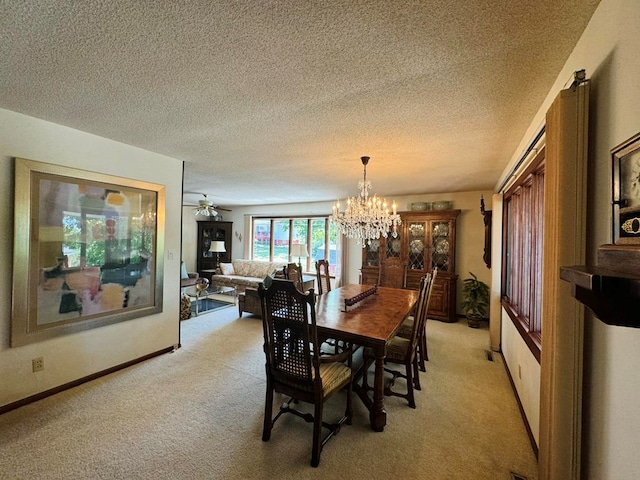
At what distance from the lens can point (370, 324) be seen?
2268 millimetres

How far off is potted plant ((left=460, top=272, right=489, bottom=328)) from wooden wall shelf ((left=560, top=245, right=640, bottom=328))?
14.7 ft

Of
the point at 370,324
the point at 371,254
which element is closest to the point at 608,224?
the point at 370,324

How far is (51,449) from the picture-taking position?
1834 millimetres

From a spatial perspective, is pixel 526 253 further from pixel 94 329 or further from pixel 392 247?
pixel 94 329

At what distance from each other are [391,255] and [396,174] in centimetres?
213

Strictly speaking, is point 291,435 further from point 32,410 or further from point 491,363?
point 491,363

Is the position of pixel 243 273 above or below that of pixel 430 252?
below

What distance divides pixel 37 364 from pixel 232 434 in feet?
6.27

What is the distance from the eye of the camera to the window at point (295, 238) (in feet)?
22.5

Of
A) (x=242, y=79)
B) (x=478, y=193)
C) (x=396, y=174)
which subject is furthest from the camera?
(x=478, y=193)

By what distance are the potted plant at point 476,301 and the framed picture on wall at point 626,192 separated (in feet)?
13.9

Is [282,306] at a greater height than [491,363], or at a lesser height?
greater

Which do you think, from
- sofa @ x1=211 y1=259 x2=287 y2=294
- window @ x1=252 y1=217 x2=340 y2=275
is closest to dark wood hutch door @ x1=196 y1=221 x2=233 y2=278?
sofa @ x1=211 y1=259 x2=287 y2=294

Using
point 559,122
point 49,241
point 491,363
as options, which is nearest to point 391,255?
point 491,363
